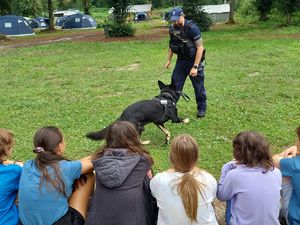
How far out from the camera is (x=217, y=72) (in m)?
10.8

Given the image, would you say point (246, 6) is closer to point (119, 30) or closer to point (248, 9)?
point (248, 9)

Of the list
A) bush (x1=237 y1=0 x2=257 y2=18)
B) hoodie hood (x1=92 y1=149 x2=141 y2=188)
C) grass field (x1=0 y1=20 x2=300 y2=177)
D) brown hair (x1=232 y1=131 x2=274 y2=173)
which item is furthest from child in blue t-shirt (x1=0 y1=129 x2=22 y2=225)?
bush (x1=237 y1=0 x2=257 y2=18)

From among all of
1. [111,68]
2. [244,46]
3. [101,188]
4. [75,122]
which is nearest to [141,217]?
[101,188]

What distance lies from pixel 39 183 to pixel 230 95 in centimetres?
589

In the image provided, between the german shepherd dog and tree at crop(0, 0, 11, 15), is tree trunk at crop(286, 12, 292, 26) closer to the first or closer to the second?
the german shepherd dog

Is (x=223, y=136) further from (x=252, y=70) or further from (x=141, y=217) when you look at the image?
(x=252, y=70)

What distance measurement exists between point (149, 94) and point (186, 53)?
234cm

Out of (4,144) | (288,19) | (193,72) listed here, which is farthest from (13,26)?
(4,144)

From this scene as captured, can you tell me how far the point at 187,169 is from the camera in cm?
290

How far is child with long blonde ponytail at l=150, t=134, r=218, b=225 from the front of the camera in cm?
280

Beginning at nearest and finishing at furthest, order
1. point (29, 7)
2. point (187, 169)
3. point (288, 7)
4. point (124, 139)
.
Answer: point (187, 169) < point (124, 139) < point (288, 7) < point (29, 7)

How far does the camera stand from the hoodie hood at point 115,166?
2.92 meters

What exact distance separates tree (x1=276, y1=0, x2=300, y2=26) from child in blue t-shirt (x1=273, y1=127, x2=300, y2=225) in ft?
69.0

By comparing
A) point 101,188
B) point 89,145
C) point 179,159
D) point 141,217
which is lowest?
point 89,145
